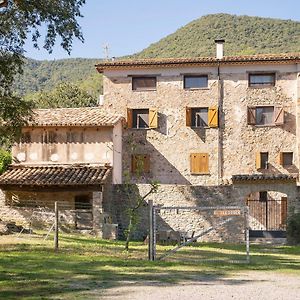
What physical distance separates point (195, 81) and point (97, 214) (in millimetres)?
14872

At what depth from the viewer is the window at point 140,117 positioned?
40.2 meters

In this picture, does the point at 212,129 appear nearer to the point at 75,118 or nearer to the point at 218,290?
the point at 75,118

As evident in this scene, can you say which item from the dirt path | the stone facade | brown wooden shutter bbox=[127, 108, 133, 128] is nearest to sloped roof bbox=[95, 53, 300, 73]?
the stone facade

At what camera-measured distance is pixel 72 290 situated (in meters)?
12.5

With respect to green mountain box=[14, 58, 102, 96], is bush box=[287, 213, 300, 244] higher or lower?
lower

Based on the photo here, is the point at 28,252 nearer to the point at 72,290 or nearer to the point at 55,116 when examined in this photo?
the point at 72,290

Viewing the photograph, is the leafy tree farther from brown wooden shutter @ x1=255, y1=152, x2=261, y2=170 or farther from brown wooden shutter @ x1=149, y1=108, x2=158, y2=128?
brown wooden shutter @ x1=255, y1=152, x2=261, y2=170

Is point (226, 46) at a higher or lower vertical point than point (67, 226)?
higher

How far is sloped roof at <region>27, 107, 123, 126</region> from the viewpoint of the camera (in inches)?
1378

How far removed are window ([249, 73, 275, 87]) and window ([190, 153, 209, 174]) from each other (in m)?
5.66

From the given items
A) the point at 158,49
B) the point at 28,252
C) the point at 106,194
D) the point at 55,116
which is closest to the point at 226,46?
the point at 158,49

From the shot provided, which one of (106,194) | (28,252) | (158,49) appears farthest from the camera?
(158,49)

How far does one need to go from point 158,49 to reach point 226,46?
11.8 meters

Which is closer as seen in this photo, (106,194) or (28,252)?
(28,252)
